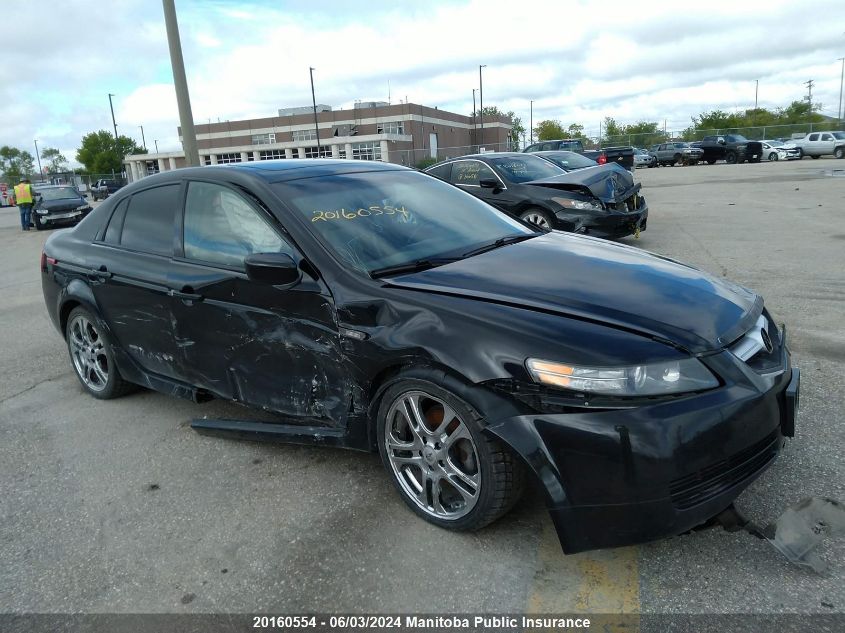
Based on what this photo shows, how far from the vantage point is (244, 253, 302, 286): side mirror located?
304 centimetres

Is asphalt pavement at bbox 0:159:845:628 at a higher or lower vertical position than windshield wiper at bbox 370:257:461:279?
lower

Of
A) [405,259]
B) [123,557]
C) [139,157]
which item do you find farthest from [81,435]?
[139,157]

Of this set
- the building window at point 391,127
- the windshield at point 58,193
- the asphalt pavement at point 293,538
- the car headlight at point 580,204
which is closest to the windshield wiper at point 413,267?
the asphalt pavement at point 293,538

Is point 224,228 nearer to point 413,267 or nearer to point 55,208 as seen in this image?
point 413,267

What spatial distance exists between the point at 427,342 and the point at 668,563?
128 centimetres

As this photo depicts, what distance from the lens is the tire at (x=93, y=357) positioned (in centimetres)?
450

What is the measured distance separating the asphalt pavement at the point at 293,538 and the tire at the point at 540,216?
4.62 m

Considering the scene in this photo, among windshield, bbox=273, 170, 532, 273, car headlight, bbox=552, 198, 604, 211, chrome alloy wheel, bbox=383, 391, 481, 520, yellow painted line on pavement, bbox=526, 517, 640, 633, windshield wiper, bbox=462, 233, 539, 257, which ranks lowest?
yellow painted line on pavement, bbox=526, 517, 640, 633

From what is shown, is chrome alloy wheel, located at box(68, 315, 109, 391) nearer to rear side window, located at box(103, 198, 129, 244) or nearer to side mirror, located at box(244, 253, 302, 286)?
rear side window, located at box(103, 198, 129, 244)

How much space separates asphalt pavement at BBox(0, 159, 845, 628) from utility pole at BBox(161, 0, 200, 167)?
700 centimetres

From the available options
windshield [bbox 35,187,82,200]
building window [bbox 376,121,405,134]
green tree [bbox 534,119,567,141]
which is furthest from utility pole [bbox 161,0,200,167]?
green tree [bbox 534,119,567,141]

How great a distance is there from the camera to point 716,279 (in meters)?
3.27

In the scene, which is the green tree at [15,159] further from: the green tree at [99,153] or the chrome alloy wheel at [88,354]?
the chrome alloy wheel at [88,354]

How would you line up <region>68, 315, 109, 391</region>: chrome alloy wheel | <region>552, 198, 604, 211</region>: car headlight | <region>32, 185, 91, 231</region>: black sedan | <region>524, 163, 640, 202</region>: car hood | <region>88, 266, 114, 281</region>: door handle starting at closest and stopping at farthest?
<region>88, 266, 114, 281</region>: door handle → <region>68, 315, 109, 391</region>: chrome alloy wheel → <region>552, 198, 604, 211</region>: car headlight → <region>524, 163, 640, 202</region>: car hood → <region>32, 185, 91, 231</region>: black sedan
